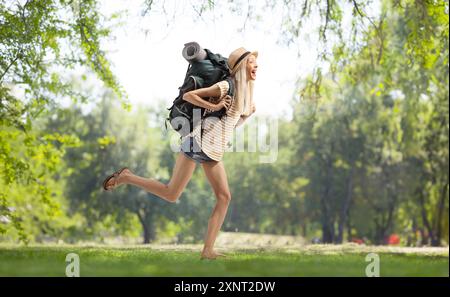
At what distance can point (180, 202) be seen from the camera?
1139 inches

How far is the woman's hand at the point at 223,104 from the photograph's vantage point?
6.07 m

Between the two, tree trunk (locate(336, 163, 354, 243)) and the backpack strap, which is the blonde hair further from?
tree trunk (locate(336, 163, 354, 243))

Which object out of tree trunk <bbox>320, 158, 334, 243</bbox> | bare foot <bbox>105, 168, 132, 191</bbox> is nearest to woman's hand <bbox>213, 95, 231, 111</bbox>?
bare foot <bbox>105, 168, 132, 191</bbox>

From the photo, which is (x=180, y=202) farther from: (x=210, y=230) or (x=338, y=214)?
(x=210, y=230)

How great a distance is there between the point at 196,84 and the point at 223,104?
1.09 feet

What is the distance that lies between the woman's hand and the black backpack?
7cm

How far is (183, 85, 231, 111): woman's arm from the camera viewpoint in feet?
19.8

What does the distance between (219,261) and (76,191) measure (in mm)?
23545

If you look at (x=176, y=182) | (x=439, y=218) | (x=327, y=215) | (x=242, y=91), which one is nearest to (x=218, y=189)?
(x=176, y=182)

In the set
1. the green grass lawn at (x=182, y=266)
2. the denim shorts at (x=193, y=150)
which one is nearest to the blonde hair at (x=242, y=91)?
the denim shorts at (x=193, y=150)

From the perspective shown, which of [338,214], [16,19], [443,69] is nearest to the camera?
[16,19]

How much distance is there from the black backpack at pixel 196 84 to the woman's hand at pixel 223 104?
74mm

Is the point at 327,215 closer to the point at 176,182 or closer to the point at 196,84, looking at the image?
the point at 176,182
